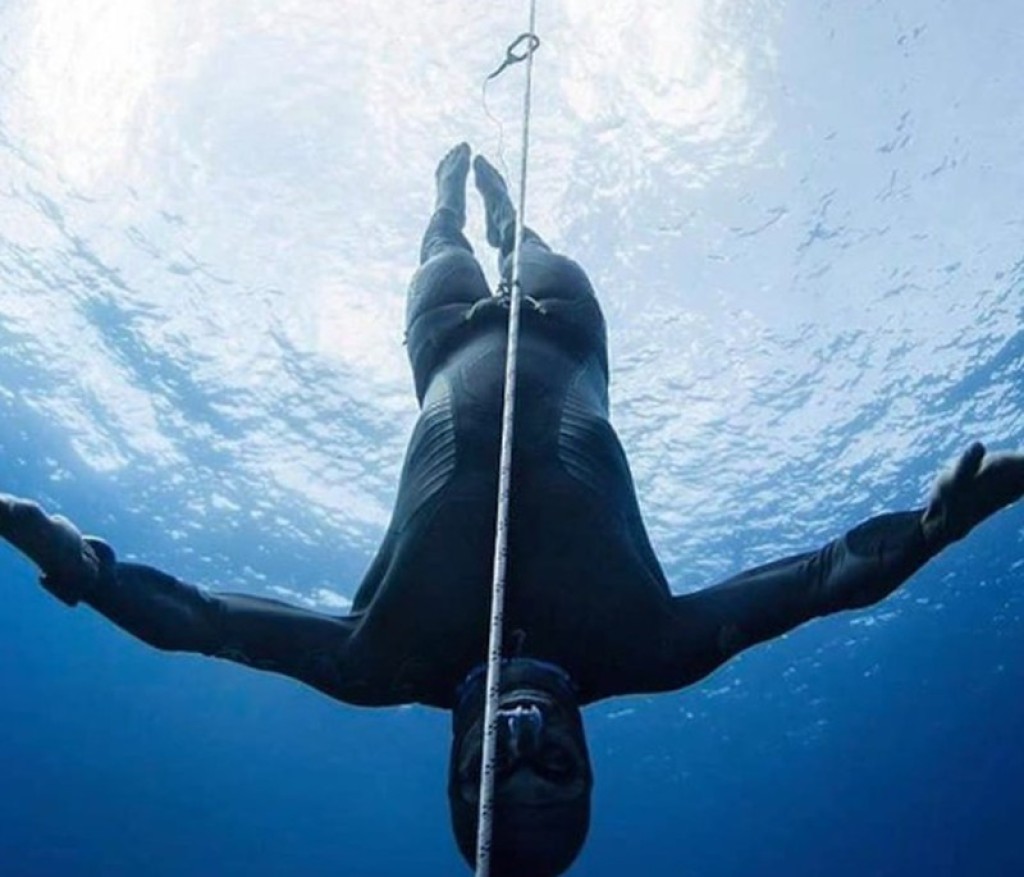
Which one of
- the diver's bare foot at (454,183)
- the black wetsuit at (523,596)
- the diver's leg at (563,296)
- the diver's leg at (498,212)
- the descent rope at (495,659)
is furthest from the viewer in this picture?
the diver's bare foot at (454,183)

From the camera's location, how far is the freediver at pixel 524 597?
9.67 ft

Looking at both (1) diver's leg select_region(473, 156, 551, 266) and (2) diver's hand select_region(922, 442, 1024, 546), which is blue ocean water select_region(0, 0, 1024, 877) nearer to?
(1) diver's leg select_region(473, 156, 551, 266)

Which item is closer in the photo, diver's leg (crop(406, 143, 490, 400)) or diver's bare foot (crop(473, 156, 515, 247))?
diver's leg (crop(406, 143, 490, 400))

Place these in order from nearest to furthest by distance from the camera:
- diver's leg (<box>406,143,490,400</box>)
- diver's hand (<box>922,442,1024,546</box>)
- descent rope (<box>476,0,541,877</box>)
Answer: descent rope (<box>476,0,541,877</box>) → diver's hand (<box>922,442,1024,546</box>) → diver's leg (<box>406,143,490,400</box>)

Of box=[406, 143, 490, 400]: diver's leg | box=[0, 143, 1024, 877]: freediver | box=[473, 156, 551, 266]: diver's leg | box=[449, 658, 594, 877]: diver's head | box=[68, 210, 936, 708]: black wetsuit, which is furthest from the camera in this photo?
box=[473, 156, 551, 266]: diver's leg

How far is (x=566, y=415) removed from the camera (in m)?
3.84

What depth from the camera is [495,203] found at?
6.18m

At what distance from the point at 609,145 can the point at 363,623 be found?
947 centimetres

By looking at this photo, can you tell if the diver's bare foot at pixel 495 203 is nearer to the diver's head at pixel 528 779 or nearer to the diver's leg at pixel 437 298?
the diver's leg at pixel 437 298

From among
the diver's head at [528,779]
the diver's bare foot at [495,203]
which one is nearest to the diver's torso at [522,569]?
the diver's head at [528,779]

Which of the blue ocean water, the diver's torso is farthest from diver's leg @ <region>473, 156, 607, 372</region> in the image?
the blue ocean water

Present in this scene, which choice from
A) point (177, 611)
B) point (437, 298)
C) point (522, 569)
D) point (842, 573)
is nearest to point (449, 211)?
point (437, 298)

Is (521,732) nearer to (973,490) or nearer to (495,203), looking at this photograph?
(973,490)

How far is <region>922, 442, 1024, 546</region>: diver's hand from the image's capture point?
2721 mm
